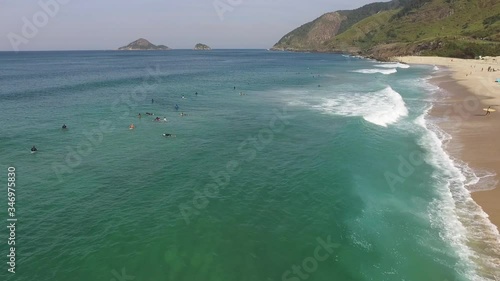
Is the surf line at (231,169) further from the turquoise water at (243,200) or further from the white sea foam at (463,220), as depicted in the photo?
the white sea foam at (463,220)

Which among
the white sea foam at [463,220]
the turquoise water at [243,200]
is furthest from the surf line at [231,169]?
the white sea foam at [463,220]

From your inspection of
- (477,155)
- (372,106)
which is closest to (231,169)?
(477,155)

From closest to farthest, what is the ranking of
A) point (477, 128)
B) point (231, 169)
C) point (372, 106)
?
1. point (231, 169)
2. point (477, 128)
3. point (372, 106)

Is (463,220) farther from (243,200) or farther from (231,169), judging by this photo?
(231,169)

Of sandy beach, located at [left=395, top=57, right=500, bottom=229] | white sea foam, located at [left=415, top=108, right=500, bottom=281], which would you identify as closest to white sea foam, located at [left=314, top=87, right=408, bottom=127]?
sandy beach, located at [left=395, top=57, right=500, bottom=229]

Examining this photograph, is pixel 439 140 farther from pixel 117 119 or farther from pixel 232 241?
pixel 117 119

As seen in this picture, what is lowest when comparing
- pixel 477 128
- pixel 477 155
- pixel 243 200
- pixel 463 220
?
pixel 463 220
